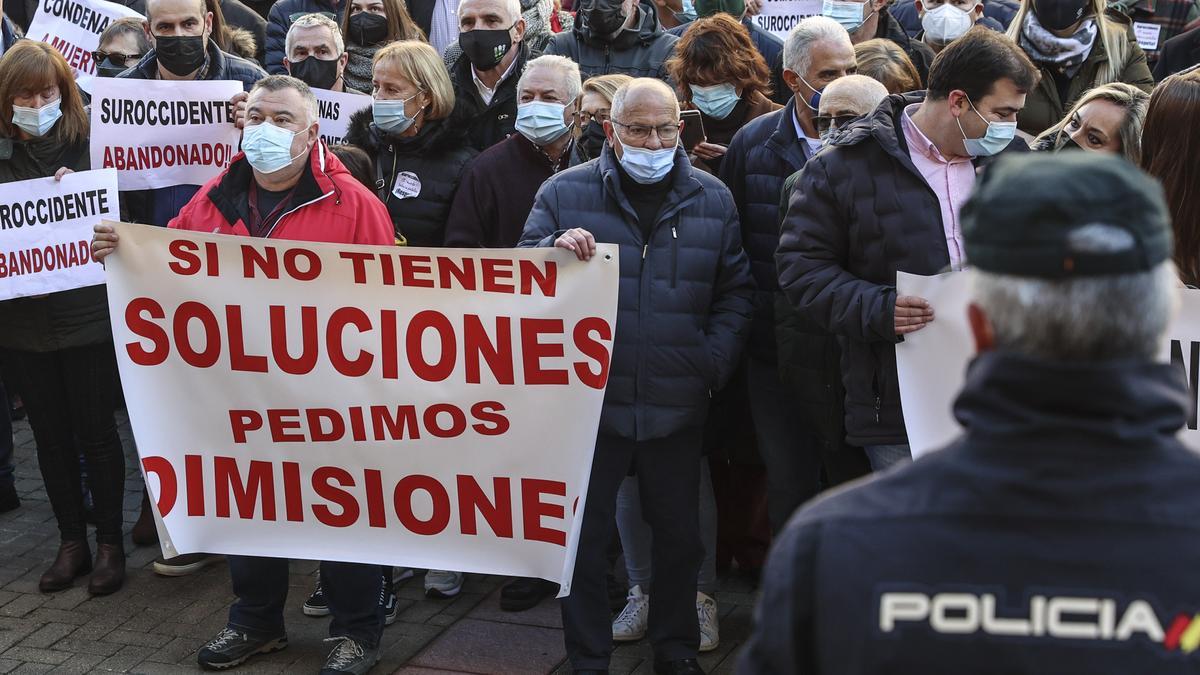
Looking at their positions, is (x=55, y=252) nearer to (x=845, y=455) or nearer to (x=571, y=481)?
(x=571, y=481)

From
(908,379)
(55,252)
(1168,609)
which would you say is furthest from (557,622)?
(1168,609)

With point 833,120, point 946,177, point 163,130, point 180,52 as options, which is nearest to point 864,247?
point 946,177

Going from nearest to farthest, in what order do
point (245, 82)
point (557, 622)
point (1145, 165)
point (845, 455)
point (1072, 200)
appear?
point (1072, 200), point (1145, 165), point (845, 455), point (557, 622), point (245, 82)

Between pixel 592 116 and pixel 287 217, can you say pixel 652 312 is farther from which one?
pixel 287 217

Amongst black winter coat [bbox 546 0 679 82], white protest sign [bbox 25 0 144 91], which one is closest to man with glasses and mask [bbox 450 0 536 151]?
black winter coat [bbox 546 0 679 82]

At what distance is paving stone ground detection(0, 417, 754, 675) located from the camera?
17.8 feet

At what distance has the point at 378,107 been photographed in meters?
6.14

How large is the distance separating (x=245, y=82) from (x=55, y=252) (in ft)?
4.59

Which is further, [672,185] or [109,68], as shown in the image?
[109,68]

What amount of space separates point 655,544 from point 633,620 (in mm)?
497

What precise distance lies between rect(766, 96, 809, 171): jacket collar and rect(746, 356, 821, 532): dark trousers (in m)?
0.76

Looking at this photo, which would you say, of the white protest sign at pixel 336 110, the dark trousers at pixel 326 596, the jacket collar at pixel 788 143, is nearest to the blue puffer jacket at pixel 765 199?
the jacket collar at pixel 788 143

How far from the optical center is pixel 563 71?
5996mm

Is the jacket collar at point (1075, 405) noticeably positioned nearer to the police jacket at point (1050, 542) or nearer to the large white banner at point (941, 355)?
the police jacket at point (1050, 542)
